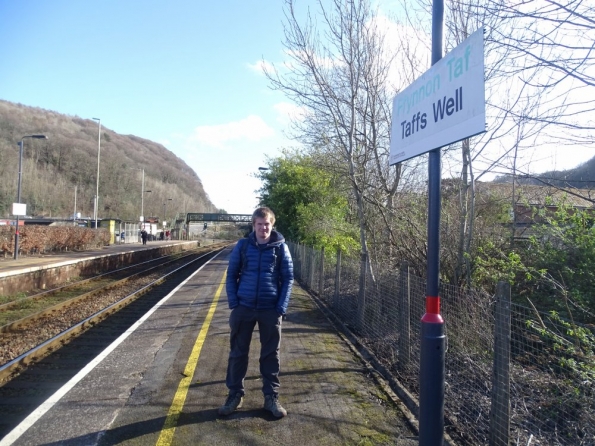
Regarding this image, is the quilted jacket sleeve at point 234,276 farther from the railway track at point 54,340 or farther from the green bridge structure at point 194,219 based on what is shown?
the green bridge structure at point 194,219

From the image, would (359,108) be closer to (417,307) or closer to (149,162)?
(417,307)

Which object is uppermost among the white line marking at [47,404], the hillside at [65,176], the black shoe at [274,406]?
the hillside at [65,176]

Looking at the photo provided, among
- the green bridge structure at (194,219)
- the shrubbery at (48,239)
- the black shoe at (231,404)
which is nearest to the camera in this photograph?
the black shoe at (231,404)

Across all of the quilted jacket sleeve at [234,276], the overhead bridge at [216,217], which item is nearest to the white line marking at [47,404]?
the quilted jacket sleeve at [234,276]

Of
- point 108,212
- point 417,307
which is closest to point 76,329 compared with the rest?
point 417,307

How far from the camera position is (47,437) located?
149 inches

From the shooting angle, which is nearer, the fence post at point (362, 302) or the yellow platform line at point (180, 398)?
the yellow platform line at point (180, 398)

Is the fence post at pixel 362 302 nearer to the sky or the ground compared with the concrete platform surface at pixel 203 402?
nearer to the sky

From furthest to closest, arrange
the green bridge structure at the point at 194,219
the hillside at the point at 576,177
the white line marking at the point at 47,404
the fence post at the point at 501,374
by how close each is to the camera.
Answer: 1. the green bridge structure at the point at 194,219
2. the hillside at the point at 576,177
3. the white line marking at the point at 47,404
4. the fence post at the point at 501,374

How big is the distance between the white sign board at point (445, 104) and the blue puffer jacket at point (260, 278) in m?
1.41

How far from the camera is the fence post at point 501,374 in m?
3.53

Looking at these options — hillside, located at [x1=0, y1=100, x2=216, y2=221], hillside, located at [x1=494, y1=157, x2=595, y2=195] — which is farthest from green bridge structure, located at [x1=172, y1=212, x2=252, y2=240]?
hillside, located at [x1=494, y1=157, x2=595, y2=195]

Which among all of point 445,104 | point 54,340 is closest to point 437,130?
point 445,104

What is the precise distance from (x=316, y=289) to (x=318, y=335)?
6380 mm
